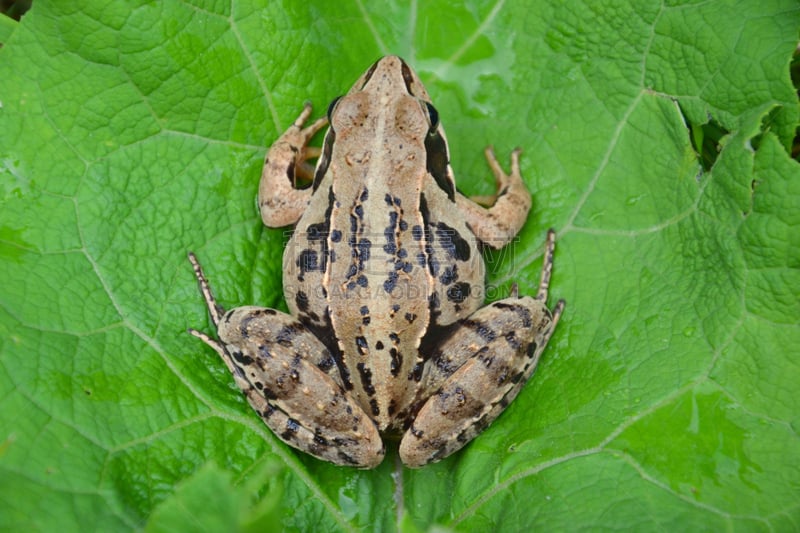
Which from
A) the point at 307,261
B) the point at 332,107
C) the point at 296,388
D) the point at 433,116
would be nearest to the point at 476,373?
the point at 296,388

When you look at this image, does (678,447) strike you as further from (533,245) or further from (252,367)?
(252,367)

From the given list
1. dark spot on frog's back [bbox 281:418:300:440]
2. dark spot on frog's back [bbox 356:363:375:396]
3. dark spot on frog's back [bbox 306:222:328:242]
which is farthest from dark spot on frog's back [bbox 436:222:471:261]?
dark spot on frog's back [bbox 281:418:300:440]

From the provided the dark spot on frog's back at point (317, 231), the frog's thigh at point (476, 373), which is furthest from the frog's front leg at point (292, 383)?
the dark spot on frog's back at point (317, 231)

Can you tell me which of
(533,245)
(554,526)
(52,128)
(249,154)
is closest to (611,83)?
(533,245)

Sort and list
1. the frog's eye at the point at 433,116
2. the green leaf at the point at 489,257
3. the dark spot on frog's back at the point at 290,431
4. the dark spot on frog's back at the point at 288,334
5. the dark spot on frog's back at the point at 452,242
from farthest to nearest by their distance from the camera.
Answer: the frog's eye at the point at 433,116, the dark spot on frog's back at the point at 452,242, the dark spot on frog's back at the point at 288,334, the dark spot on frog's back at the point at 290,431, the green leaf at the point at 489,257

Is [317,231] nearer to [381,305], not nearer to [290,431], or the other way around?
[381,305]

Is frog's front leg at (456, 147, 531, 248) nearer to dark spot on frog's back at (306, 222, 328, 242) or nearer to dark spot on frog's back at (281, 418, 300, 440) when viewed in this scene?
dark spot on frog's back at (306, 222, 328, 242)

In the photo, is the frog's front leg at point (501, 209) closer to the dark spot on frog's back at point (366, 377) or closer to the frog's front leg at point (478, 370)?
the frog's front leg at point (478, 370)
